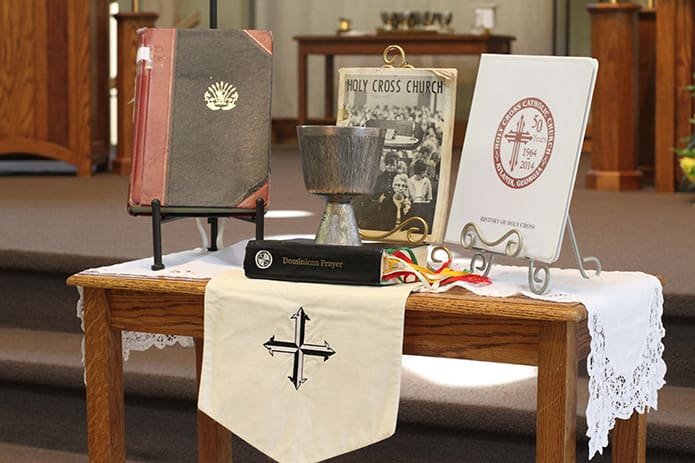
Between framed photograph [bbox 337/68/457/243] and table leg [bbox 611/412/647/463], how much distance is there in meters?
0.41

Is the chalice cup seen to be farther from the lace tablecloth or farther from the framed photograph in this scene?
the lace tablecloth

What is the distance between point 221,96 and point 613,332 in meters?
0.70

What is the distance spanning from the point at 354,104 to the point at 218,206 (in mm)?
261

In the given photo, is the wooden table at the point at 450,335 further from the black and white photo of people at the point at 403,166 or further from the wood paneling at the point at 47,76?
the wood paneling at the point at 47,76

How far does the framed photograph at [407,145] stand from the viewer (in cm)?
178

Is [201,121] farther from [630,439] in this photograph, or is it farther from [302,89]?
[302,89]

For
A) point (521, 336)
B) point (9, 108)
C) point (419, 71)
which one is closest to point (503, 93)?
point (419, 71)

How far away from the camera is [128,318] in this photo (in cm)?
186

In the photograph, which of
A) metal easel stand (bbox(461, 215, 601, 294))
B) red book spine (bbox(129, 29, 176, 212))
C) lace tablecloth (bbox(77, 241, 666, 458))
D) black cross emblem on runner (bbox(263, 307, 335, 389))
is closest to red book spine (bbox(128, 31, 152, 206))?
red book spine (bbox(129, 29, 176, 212))

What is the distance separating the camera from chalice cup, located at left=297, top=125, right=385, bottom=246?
5.58 feet

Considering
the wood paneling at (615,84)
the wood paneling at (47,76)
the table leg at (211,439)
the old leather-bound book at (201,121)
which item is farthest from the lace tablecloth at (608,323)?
the wood paneling at (47,76)

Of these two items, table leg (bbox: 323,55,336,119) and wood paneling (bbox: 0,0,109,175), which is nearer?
wood paneling (bbox: 0,0,109,175)

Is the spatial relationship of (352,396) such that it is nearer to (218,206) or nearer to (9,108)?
(218,206)

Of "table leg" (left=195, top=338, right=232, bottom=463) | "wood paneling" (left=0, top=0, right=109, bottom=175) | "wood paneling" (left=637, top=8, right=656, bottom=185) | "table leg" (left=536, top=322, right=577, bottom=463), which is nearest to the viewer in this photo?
"table leg" (left=536, top=322, right=577, bottom=463)
